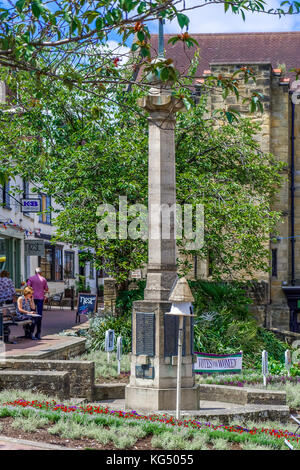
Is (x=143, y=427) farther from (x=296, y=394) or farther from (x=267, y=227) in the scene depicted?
(x=267, y=227)

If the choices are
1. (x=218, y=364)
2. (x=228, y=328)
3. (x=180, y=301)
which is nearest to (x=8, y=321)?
(x=218, y=364)

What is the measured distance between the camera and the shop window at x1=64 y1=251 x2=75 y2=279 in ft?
136

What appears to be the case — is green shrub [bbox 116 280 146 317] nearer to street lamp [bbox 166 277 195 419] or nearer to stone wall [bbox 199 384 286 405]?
stone wall [bbox 199 384 286 405]

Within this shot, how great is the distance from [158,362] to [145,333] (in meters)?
0.51

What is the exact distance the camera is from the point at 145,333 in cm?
1077

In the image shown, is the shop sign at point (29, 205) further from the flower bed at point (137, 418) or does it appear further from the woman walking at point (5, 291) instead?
the flower bed at point (137, 418)

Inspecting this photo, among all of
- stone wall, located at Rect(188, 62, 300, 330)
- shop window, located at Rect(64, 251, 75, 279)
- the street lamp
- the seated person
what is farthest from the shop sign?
shop window, located at Rect(64, 251, 75, 279)

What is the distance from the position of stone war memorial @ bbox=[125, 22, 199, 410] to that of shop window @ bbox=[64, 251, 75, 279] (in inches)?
1204

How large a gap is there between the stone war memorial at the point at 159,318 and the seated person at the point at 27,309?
483cm

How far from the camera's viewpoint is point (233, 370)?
Answer: 14375 millimetres

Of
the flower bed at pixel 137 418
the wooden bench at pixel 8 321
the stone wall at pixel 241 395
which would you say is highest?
the wooden bench at pixel 8 321

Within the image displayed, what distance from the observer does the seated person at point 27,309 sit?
1505cm

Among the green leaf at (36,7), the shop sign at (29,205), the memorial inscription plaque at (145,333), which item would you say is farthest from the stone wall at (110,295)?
the green leaf at (36,7)
